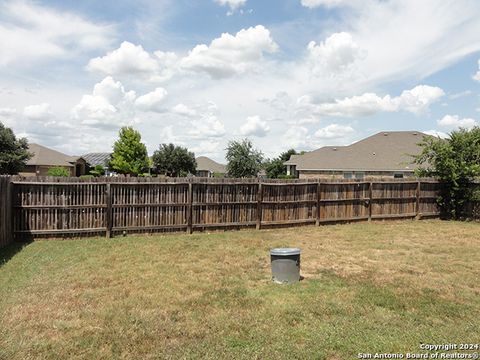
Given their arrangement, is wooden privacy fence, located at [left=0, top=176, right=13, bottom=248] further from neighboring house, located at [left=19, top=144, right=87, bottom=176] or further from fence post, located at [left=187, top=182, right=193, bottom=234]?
neighboring house, located at [left=19, top=144, right=87, bottom=176]

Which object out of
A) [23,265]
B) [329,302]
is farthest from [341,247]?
[23,265]

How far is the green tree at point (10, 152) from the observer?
2928 centimetres

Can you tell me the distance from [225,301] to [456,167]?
1451 cm

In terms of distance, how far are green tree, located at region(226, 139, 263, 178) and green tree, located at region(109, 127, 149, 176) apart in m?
15.1

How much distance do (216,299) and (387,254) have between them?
521 centimetres

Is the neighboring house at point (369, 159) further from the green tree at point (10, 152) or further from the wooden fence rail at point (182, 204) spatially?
the green tree at point (10, 152)

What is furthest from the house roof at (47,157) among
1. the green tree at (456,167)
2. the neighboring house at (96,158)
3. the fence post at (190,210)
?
the green tree at (456,167)

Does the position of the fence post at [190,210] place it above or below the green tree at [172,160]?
below

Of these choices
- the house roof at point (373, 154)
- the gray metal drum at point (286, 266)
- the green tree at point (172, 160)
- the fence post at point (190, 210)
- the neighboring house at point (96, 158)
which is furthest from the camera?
the neighboring house at point (96, 158)

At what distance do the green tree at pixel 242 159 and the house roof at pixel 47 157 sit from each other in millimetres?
19603

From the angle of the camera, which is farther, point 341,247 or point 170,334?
point 341,247

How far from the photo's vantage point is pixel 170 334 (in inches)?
177

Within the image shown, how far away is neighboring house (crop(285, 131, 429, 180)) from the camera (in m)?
32.1

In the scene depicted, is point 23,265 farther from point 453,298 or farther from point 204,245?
point 453,298
